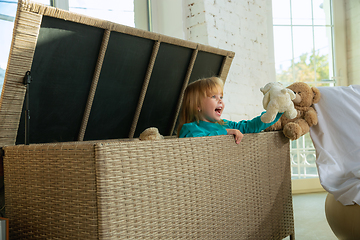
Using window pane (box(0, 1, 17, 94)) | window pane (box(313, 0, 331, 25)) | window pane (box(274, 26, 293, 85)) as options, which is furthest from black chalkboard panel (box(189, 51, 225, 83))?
window pane (box(313, 0, 331, 25))

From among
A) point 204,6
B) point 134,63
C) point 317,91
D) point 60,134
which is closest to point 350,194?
point 317,91

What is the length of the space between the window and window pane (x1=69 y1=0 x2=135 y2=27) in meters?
1.56

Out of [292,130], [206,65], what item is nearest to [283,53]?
[206,65]

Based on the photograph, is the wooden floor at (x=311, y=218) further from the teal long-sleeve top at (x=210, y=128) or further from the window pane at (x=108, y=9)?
the window pane at (x=108, y=9)

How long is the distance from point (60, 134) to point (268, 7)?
2501mm

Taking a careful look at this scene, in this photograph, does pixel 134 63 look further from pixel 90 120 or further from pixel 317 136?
pixel 317 136

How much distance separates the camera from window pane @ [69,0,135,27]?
2.34 meters

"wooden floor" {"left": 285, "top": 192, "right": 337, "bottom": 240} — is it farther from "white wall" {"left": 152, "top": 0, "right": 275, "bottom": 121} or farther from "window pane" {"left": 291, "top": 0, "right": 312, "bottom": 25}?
"window pane" {"left": 291, "top": 0, "right": 312, "bottom": 25}

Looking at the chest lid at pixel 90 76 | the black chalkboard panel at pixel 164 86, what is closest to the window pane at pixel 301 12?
the chest lid at pixel 90 76

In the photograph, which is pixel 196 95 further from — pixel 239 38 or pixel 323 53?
pixel 323 53

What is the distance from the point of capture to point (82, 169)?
0.89 m

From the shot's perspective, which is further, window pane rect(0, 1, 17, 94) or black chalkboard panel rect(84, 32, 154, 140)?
window pane rect(0, 1, 17, 94)

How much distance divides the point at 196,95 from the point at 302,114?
0.56 metres

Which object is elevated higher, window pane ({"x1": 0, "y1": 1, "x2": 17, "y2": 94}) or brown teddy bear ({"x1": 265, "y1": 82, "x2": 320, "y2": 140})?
window pane ({"x1": 0, "y1": 1, "x2": 17, "y2": 94})
